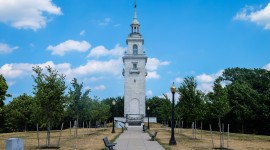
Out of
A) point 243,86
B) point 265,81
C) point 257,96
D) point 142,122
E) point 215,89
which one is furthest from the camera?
point 142,122

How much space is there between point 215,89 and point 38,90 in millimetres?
13119

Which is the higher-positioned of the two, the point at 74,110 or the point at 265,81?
the point at 265,81

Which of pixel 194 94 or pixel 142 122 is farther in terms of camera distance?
pixel 142 122

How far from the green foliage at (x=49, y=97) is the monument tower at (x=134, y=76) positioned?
5854cm

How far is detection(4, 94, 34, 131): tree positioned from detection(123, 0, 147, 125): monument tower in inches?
957

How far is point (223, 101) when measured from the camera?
1102 inches

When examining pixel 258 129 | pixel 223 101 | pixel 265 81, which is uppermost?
pixel 265 81

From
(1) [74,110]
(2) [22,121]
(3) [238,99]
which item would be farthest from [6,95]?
(3) [238,99]

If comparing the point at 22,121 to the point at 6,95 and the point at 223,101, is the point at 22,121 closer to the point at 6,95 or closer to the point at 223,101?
the point at 6,95

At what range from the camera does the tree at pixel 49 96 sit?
26.7 metres

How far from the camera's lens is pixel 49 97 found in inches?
1049

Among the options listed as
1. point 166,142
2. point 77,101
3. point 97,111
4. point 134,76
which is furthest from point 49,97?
point 134,76

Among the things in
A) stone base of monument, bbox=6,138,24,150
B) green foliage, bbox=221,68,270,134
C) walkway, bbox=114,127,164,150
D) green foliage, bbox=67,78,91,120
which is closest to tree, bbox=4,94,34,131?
green foliage, bbox=67,78,91,120

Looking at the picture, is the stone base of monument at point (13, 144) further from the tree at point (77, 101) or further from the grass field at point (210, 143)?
the tree at point (77, 101)
